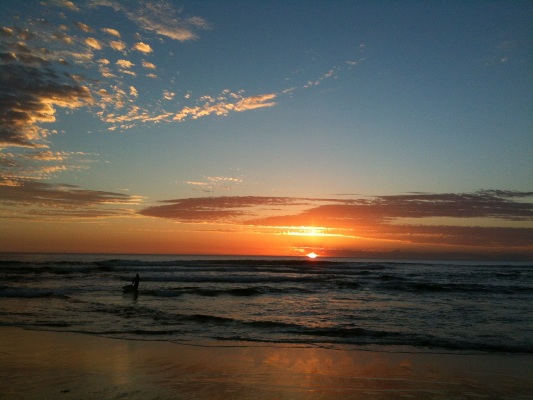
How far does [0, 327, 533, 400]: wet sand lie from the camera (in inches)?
289

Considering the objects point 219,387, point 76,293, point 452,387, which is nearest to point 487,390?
point 452,387

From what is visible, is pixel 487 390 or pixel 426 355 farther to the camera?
pixel 426 355

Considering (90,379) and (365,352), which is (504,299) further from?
(90,379)

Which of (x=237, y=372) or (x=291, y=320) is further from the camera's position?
(x=291, y=320)

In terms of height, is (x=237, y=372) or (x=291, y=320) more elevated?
(x=237, y=372)

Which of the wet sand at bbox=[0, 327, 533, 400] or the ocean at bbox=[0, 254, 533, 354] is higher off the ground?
the wet sand at bbox=[0, 327, 533, 400]

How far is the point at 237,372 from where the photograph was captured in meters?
8.62

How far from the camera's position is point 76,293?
77.8 ft

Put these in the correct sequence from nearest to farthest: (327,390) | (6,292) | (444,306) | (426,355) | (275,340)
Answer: (327,390)
(426,355)
(275,340)
(444,306)
(6,292)

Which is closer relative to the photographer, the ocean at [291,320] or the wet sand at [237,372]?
the wet sand at [237,372]

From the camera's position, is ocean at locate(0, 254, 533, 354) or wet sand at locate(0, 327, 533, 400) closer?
wet sand at locate(0, 327, 533, 400)

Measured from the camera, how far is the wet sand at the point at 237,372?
7.34 meters

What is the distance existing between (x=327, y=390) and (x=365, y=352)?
387 cm

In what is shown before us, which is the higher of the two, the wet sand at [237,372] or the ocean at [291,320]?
the wet sand at [237,372]
